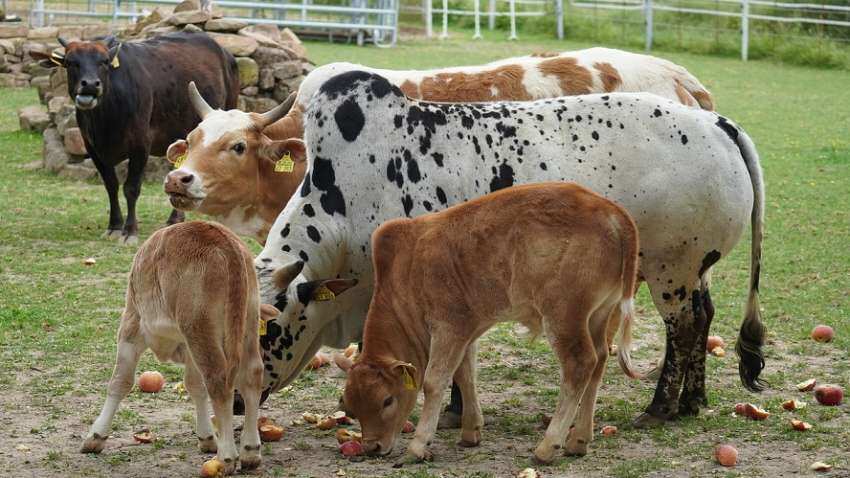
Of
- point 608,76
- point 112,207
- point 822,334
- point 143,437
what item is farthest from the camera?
point 112,207

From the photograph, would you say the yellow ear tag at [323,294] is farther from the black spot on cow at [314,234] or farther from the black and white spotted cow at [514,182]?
the black spot on cow at [314,234]

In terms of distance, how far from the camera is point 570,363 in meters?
5.71

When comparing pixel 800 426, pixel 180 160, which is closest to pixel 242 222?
pixel 180 160

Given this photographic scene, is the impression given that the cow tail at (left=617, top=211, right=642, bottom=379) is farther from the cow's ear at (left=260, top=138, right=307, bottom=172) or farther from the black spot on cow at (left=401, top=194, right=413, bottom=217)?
the cow's ear at (left=260, top=138, right=307, bottom=172)

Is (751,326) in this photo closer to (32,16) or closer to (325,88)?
(325,88)

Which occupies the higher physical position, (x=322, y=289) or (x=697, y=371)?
(x=322, y=289)

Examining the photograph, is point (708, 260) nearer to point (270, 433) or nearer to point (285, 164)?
point (270, 433)

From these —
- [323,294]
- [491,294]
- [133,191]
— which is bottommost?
[133,191]

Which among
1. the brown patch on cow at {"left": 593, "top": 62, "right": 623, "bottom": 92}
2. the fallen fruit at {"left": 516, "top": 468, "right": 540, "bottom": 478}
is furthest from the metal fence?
the fallen fruit at {"left": 516, "top": 468, "right": 540, "bottom": 478}

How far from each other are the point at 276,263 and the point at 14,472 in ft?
5.37

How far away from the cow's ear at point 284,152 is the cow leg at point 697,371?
2.60 meters

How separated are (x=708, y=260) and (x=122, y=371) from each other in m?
3.02

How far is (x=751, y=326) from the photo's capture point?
682 cm

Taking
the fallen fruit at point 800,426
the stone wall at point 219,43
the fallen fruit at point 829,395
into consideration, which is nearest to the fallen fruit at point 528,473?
the fallen fruit at point 800,426
